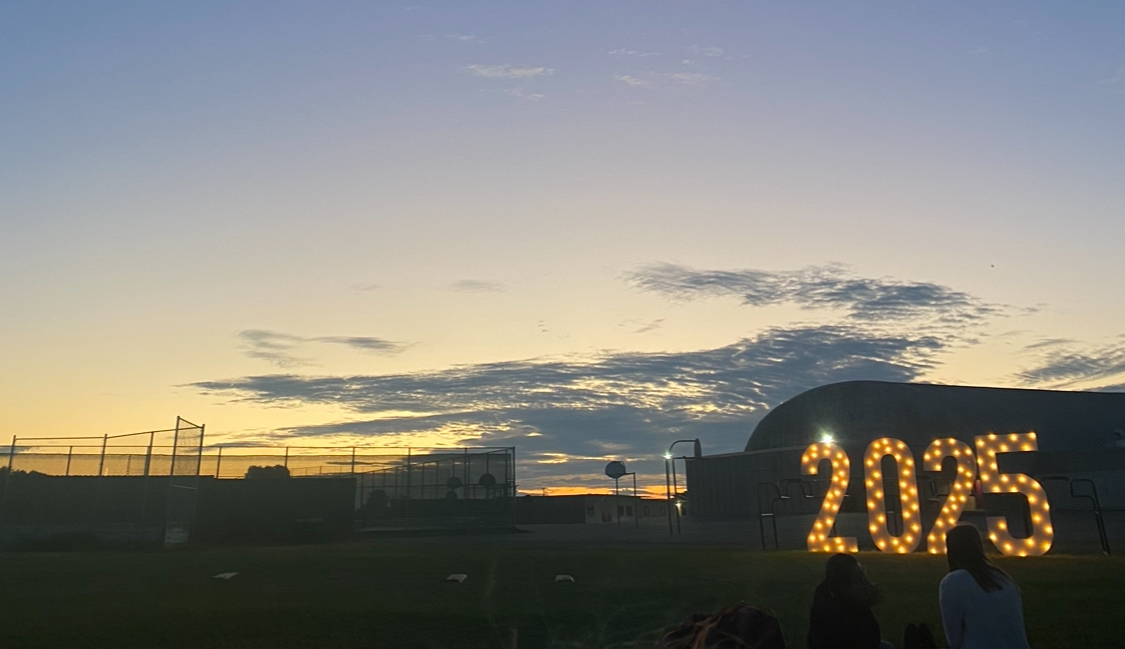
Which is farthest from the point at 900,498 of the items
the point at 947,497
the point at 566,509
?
the point at 566,509

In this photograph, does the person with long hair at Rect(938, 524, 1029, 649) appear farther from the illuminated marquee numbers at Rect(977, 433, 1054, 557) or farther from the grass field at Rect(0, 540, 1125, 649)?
the illuminated marquee numbers at Rect(977, 433, 1054, 557)

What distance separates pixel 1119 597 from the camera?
40.3ft

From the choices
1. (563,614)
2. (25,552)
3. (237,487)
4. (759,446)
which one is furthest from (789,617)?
(759,446)

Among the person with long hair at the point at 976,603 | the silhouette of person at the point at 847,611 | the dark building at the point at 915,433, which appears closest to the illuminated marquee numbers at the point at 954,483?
the person with long hair at the point at 976,603

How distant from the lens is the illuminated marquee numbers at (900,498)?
746 inches

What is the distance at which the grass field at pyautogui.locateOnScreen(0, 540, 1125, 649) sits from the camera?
35.9ft

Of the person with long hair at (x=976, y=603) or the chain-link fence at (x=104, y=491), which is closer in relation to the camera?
the person with long hair at (x=976, y=603)

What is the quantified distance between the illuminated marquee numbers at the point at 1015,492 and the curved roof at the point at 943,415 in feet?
112

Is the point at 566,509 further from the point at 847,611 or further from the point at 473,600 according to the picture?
the point at 847,611

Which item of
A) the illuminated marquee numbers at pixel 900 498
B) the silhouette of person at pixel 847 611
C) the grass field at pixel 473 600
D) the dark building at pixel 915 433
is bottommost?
the grass field at pixel 473 600

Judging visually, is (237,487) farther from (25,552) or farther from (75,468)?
(25,552)

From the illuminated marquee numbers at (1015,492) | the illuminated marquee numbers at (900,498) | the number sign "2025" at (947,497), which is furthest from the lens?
the illuminated marquee numbers at (900,498)

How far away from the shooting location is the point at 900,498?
62.4 feet

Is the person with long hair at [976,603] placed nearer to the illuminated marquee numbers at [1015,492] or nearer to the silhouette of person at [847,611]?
the silhouette of person at [847,611]
